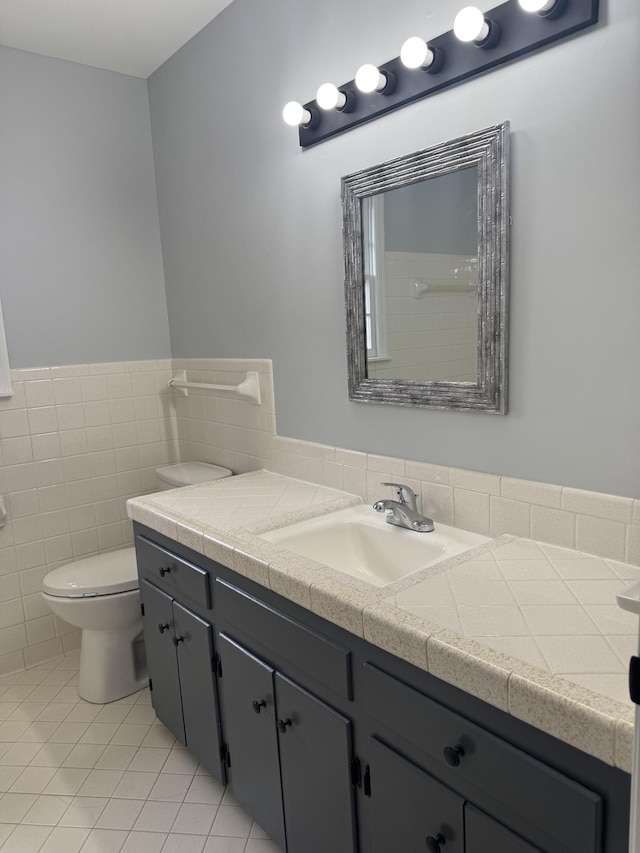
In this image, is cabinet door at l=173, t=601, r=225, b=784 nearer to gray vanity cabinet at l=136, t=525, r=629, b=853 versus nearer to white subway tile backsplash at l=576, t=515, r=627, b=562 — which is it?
gray vanity cabinet at l=136, t=525, r=629, b=853

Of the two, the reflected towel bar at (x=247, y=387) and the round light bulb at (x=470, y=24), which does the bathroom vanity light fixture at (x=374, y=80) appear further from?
the reflected towel bar at (x=247, y=387)

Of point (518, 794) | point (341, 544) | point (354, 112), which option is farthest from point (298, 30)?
point (518, 794)

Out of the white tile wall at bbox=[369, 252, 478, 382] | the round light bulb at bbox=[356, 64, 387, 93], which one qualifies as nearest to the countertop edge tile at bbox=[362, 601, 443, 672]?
the white tile wall at bbox=[369, 252, 478, 382]

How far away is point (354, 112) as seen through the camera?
1771 mm

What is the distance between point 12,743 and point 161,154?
2520 millimetres

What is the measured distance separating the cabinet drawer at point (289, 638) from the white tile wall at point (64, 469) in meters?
1.39

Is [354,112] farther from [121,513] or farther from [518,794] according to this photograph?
[121,513]

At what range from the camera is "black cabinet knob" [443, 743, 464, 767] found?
3.30 feet

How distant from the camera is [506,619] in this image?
3.56ft

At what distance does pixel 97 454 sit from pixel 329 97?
186 centimetres

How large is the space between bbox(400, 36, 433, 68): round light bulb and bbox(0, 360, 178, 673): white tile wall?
189cm

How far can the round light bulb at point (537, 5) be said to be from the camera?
125 cm

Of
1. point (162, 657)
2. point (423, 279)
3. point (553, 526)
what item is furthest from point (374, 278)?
point (162, 657)

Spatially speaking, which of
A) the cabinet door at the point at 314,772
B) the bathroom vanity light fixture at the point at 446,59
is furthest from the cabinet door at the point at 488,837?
the bathroom vanity light fixture at the point at 446,59
